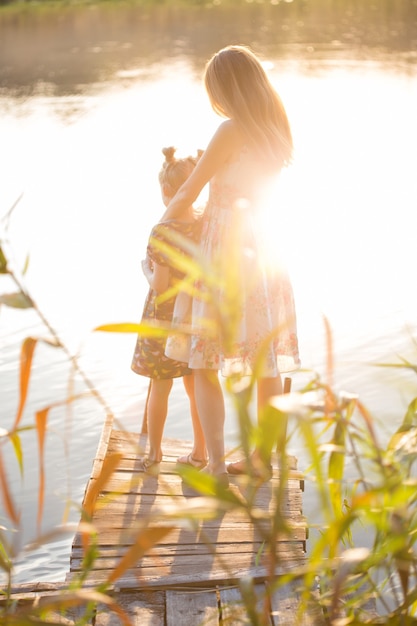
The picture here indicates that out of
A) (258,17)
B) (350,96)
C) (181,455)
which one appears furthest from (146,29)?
(181,455)

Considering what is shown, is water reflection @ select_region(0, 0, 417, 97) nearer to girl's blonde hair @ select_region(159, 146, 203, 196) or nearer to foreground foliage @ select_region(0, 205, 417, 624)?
girl's blonde hair @ select_region(159, 146, 203, 196)

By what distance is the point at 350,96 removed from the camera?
686 inches

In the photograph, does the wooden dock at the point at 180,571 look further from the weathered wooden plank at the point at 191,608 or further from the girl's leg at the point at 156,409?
the girl's leg at the point at 156,409

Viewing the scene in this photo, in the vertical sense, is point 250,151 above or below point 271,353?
above

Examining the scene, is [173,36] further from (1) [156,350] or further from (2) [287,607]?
(2) [287,607]

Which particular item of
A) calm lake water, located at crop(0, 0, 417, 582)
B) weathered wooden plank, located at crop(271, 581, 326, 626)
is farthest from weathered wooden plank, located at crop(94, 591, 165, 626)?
calm lake water, located at crop(0, 0, 417, 582)

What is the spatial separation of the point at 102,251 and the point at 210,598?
683 centimetres

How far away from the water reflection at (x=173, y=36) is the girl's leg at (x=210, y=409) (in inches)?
636

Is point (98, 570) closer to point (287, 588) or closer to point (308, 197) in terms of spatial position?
point (287, 588)

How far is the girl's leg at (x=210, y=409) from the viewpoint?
3227 millimetres

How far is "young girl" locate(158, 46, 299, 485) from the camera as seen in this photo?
10.00 feet

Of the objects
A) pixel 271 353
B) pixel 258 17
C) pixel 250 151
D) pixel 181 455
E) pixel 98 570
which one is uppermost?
pixel 250 151

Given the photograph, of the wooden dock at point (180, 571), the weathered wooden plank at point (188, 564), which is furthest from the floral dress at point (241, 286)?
→ the weathered wooden plank at point (188, 564)

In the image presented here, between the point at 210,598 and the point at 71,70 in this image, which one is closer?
the point at 210,598
